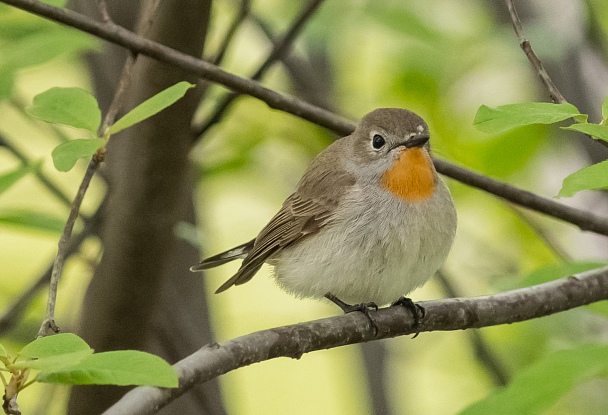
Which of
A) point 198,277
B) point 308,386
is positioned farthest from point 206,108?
point 308,386

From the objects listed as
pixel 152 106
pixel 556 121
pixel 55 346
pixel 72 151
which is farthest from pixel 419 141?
pixel 55 346

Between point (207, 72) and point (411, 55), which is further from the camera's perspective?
point (411, 55)

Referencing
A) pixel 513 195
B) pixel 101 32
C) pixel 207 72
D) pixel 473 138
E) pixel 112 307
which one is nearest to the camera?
pixel 101 32

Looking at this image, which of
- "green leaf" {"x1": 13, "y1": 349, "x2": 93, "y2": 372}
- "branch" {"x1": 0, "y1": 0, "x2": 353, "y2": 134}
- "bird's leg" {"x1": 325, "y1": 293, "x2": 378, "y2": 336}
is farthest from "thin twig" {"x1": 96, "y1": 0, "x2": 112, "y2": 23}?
"green leaf" {"x1": 13, "y1": 349, "x2": 93, "y2": 372}

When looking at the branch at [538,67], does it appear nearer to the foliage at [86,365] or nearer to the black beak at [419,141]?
the black beak at [419,141]

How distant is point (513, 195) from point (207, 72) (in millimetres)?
1346

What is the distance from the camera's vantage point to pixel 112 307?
12.6ft

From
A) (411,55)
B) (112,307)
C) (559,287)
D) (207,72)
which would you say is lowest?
(559,287)

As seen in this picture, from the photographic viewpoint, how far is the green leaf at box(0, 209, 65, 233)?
11.0 ft

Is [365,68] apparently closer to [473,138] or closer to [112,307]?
[473,138]

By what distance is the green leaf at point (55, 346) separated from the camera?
1.81 metres

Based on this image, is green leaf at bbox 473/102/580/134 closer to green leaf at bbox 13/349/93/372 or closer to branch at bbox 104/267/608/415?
branch at bbox 104/267/608/415

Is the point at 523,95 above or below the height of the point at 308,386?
above

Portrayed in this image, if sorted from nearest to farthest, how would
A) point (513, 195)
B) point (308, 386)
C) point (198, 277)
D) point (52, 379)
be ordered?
point (52, 379), point (513, 195), point (198, 277), point (308, 386)
